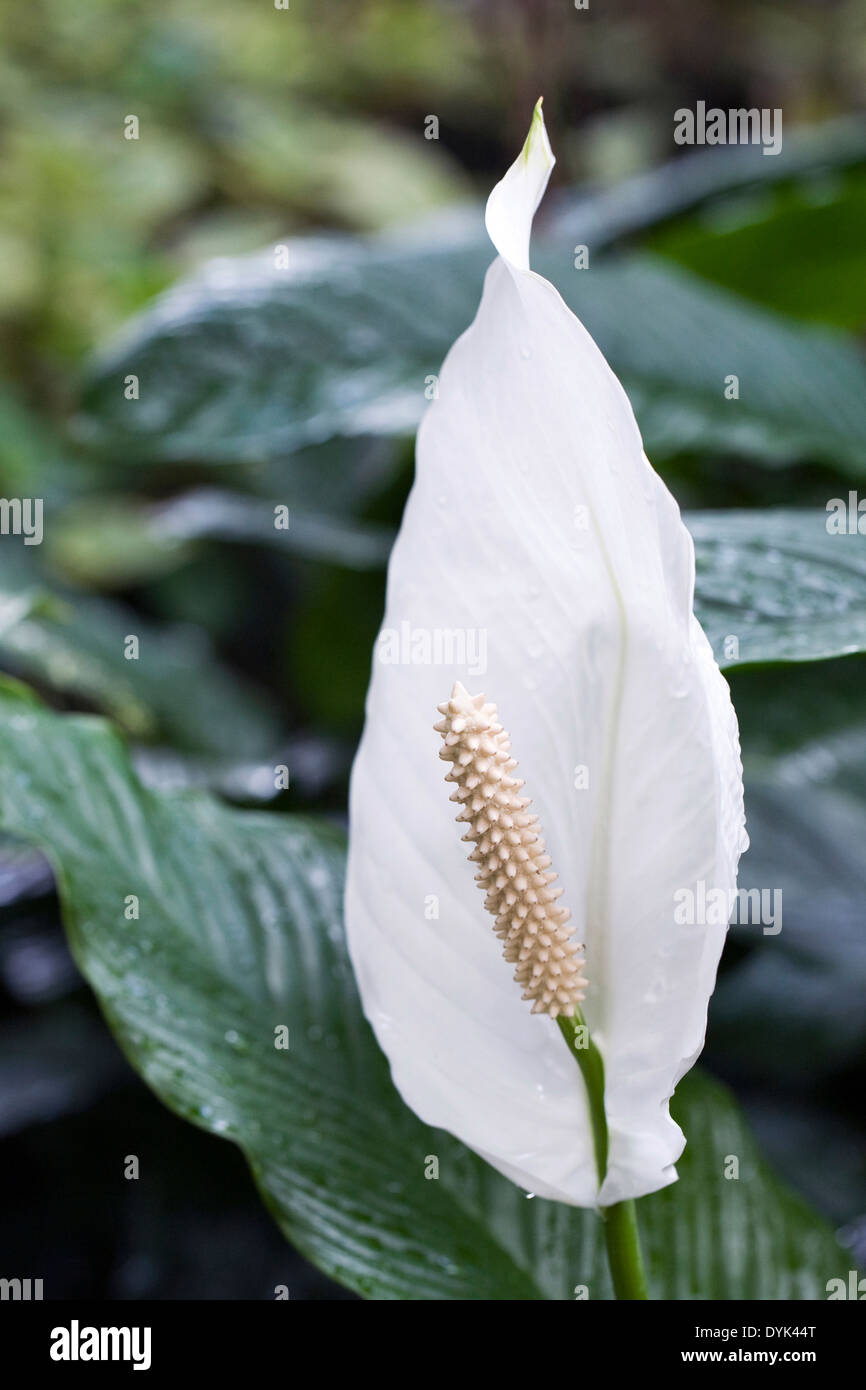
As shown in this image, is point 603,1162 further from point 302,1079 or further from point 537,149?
point 537,149

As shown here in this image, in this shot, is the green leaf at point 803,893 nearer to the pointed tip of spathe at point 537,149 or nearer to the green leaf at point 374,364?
the green leaf at point 374,364

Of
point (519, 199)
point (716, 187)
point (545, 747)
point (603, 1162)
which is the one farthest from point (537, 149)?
point (716, 187)

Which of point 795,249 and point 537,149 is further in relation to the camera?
point 795,249

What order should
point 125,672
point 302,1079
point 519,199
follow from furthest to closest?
point 125,672 → point 302,1079 → point 519,199

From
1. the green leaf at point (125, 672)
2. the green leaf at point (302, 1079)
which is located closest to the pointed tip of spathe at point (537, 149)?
the green leaf at point (302, 1079)

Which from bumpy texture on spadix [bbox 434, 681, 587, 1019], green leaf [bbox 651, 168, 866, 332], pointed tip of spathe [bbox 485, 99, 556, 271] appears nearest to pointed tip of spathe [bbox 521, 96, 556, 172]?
pointed tip of spathe [bbox 485, 99, 556, 271]

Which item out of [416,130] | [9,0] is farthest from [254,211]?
[416,130]

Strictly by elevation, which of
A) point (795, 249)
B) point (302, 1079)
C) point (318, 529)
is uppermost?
point (795, 249)

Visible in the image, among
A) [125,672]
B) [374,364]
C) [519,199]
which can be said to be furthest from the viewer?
[125,672]
